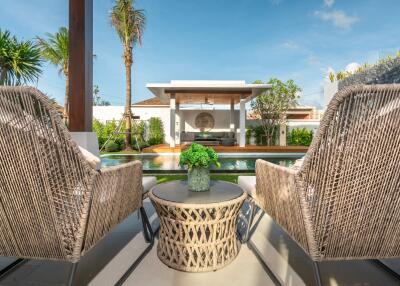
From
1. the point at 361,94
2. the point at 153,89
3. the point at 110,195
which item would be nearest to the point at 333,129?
the point at 361,94

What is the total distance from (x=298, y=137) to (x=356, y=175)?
41.0 ft

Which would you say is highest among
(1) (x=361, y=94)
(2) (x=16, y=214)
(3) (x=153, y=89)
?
(3) (x=153, y=89)

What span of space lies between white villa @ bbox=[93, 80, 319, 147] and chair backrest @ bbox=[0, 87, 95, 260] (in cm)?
873

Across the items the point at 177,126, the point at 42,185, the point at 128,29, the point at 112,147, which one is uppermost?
the point at 128,29

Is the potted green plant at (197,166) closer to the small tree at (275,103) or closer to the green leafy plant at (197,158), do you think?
the green leafy plant at (197,158)

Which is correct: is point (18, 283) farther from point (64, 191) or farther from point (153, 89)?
point (153, 89)

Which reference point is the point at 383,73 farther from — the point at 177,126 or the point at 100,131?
→ the point at 100,131

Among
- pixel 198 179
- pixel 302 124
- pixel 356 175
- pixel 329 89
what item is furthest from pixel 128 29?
pixel 356 175

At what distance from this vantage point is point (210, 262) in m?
1.75

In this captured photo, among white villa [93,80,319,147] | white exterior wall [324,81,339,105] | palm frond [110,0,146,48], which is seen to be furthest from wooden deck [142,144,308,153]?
palm frond [110,0,146,48]

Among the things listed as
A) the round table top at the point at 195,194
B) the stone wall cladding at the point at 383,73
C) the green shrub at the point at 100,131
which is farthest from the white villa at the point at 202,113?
the round table top at the point at 195,194

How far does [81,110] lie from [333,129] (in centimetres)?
328

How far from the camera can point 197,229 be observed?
1.72 metres

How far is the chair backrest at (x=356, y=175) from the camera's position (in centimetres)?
113
